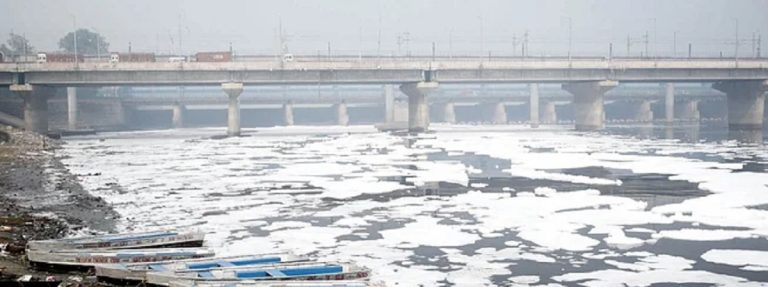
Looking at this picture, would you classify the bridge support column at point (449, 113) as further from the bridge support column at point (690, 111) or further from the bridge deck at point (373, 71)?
the bridge deck at point (373, 71)

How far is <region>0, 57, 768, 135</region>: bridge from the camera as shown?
83.1 m

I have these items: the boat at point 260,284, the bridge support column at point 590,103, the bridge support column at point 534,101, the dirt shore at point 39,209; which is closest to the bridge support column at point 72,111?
the bridge support column at point 590,103

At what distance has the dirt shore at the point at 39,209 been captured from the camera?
17339 mm

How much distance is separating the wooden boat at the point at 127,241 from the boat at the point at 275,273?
394 cm

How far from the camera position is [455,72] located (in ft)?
303

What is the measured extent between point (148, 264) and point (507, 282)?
6.85 metres

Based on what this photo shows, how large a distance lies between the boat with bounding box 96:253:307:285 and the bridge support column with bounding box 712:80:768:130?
9049 centimetres

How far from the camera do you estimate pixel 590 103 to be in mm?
97750

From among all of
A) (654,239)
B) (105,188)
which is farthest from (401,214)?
(105,188)

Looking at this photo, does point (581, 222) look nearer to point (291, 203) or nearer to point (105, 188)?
point (291, 203)

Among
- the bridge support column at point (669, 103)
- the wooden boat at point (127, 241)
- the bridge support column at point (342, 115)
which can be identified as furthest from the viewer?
the bridge support column at point (669, 103)

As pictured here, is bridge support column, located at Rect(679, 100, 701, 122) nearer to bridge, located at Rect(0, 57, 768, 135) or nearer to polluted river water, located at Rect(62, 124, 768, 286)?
bridge, located at Rect(0, 57, 768, 135)

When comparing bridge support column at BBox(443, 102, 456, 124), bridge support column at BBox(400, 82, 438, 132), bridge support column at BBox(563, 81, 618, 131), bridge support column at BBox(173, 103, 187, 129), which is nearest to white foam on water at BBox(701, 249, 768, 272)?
bridge support column at BBox(400, 82, 438, 132)

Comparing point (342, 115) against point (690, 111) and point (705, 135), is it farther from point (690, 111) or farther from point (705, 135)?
point (705, 135)
